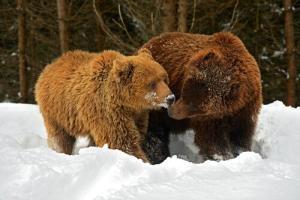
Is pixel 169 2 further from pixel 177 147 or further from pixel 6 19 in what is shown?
pixel 6 19

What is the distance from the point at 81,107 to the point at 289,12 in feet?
30.6

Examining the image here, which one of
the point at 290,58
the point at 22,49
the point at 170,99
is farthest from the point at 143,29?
the point at 170,99

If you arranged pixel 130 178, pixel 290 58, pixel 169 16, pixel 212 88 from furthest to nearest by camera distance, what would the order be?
1. pixel 290 58
2. pixel 169 16
3. pixel 212 88
4. pixel 130 178

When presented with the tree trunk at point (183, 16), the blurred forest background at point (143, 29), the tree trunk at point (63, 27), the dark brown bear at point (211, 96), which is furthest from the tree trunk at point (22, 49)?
the dark brown bear at point (211, 96)

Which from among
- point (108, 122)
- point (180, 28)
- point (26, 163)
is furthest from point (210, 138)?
point (180, 28)

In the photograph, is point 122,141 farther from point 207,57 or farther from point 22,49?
point 22,49

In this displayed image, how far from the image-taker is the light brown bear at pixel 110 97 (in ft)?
17.9

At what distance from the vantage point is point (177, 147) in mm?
7012

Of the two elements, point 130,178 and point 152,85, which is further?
point 152,85

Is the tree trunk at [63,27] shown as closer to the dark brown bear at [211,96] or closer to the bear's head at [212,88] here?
the dark brown bear at [211,96]

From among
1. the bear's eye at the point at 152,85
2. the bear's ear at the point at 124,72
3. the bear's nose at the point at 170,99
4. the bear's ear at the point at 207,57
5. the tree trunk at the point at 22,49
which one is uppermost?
the bear's ear at the point at 207,57

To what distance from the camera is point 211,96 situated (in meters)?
5.52

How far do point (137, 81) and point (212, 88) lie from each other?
0.83 metres

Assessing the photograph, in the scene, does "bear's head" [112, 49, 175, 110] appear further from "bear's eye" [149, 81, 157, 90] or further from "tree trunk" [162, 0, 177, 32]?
"tree trunk" [162, 0, 177, 32]
